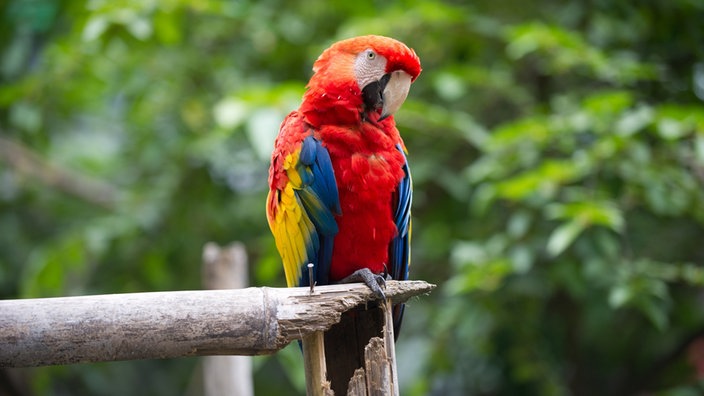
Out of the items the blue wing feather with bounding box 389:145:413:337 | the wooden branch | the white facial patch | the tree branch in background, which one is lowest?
the wooden branch

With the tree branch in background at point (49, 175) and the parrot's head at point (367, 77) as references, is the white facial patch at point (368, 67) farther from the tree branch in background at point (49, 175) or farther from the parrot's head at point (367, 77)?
the tree branch in background at point (49, 175)

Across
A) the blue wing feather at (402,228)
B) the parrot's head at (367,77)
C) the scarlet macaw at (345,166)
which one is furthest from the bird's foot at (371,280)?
A: the parrot's head at (367,77)

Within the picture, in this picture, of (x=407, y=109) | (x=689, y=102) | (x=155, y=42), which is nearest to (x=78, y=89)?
(x=155, y=42)

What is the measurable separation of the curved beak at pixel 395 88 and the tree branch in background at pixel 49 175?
2235mm

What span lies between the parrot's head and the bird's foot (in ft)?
1.14

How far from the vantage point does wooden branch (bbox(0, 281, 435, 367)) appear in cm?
107

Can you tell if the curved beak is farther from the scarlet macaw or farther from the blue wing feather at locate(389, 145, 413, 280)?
the blue wing feather at locate(389, 145, 413, 280)

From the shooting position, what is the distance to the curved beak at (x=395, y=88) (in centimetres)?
Result: 153

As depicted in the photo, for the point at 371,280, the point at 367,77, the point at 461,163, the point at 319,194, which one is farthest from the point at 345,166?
the point at 461,163

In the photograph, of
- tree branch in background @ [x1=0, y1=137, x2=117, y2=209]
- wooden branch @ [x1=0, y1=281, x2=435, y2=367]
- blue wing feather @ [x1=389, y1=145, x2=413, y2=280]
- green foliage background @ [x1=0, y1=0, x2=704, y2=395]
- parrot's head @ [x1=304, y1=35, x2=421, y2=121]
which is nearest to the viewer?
wooden branch @ [x1=0, y1=281, x2=435, y2=367]

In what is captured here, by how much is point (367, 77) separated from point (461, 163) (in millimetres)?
1432

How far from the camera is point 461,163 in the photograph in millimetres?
2904

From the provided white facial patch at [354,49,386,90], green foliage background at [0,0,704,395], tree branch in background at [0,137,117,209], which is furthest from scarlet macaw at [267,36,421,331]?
tree branch in background at [0,137,117,209]

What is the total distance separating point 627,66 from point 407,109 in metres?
0.68
